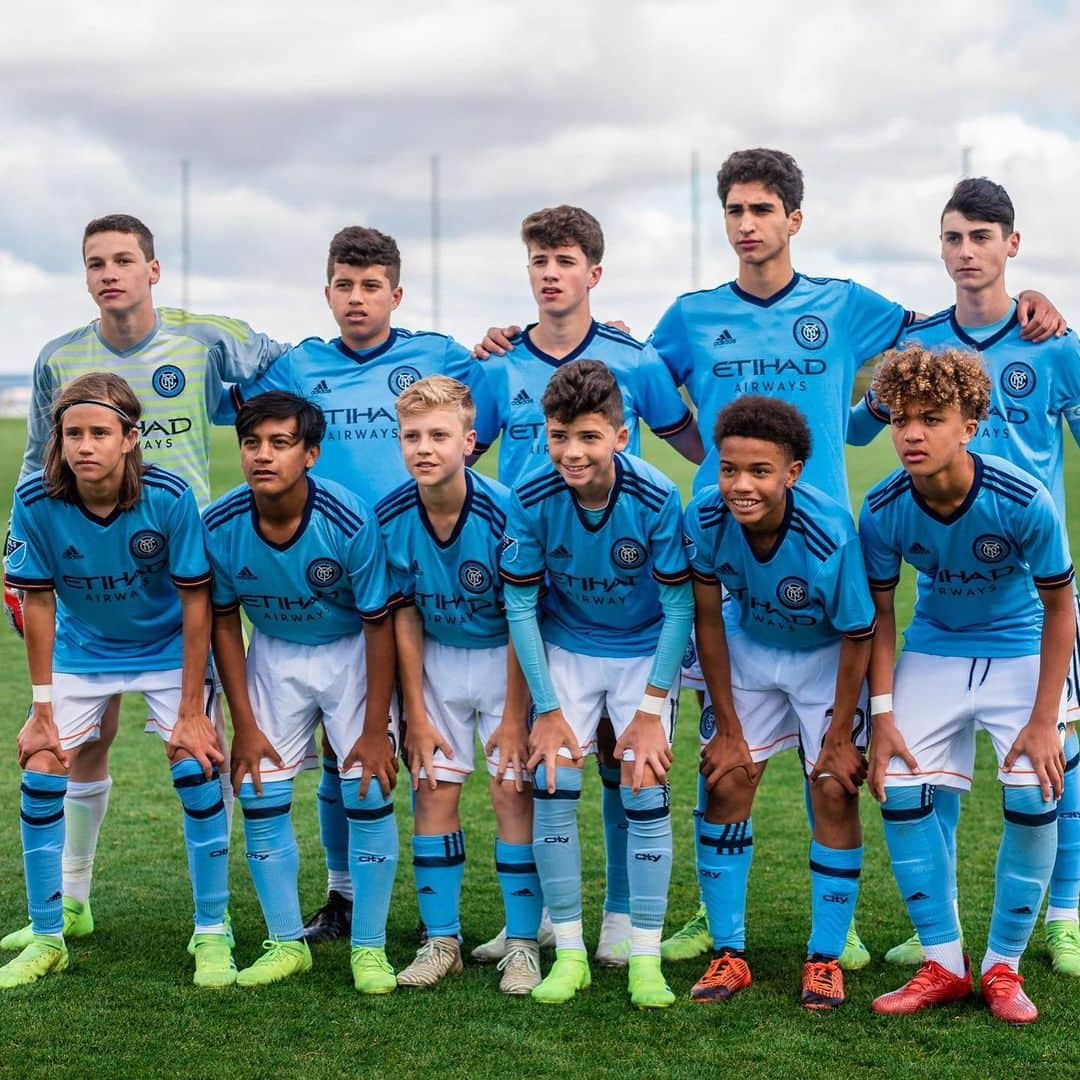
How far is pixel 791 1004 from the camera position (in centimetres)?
400

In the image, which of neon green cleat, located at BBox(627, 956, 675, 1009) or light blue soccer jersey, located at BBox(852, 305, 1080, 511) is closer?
neon green cleat, located at BBox(627, 956, 675, 1009)

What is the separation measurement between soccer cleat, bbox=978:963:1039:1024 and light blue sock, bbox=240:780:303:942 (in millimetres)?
2063

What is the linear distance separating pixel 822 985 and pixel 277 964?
1.62 metres

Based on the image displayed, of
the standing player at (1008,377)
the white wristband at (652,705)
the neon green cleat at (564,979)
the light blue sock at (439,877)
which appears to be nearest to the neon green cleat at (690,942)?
the neon green cleat at (564,979)

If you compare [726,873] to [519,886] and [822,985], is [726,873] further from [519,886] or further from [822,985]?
[519,886]

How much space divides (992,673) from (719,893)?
3.35 ft

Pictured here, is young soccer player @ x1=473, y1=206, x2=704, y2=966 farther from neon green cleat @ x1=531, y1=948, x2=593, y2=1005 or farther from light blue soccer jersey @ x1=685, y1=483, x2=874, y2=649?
light blue soccer jersey @ x1=685, y1=483, x2=874, y2=649

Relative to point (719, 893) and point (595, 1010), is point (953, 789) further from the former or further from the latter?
point (595, 1010)

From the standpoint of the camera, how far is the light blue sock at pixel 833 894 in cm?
403

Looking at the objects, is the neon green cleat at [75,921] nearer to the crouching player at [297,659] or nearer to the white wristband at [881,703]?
the crouching player at [297,659]

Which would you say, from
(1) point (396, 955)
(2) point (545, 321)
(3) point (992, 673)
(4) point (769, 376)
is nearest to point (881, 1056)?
(3) point (992, 673)

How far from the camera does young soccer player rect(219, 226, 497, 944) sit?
461 centimetres

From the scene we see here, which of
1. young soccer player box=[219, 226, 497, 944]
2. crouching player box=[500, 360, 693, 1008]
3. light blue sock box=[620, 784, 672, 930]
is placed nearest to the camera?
crouching player box=[500, 360, 693, 1008]

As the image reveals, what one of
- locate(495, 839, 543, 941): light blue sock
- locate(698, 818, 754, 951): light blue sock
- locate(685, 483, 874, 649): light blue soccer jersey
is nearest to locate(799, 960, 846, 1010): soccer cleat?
locate(698, 818, 754, 951): light blue sock
